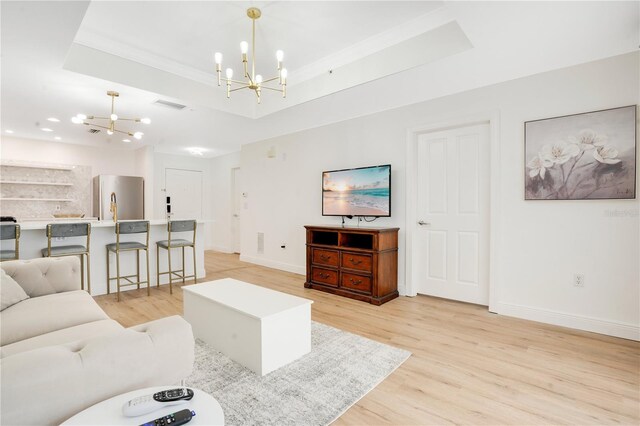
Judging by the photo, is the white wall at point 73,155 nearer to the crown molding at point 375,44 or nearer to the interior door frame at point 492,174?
the crown molding at point 375,44

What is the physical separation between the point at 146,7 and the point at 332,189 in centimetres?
303

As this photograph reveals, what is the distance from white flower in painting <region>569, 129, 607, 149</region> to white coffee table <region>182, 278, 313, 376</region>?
2.91 meters

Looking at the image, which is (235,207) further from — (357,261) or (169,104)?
(357,261)

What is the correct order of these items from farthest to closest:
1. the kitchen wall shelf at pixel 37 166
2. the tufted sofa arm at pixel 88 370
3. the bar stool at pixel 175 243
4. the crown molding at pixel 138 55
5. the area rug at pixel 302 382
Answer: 1. the kitchen wall shelf at pixel 37 166
2. the bar stool at pixel 175 243
3. the crown molding at pixel 138 55
4. the area rug at pixel 302 382
5. the tufted sofa arm at pixel 88 370

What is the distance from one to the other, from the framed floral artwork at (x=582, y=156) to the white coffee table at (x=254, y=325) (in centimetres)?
265

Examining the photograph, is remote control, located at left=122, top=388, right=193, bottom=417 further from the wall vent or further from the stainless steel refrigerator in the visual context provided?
the stainless steel refrigerator

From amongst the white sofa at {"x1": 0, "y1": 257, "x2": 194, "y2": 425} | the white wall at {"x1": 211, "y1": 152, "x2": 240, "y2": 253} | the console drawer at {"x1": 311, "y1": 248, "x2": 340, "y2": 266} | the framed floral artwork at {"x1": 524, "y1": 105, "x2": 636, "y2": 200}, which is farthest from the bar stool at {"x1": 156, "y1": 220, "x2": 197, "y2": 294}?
the framed floral artwork at {"x1": 524, "y1": 105, "x2": 636, "y2": 200}

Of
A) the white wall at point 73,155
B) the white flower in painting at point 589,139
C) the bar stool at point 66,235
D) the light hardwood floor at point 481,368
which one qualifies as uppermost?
the white wall at point 73,155

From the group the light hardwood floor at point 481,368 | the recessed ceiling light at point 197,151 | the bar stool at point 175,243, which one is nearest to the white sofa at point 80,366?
the light hardwood floor at point 481,368

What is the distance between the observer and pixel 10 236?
3.28 metres

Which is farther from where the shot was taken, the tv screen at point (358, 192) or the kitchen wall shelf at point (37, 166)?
the kitchen wall shelf at point (37, 166)

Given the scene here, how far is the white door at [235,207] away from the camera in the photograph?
7836 millimetres

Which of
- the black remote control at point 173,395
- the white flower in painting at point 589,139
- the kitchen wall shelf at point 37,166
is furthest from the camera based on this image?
the kitchen wall shelf at point 37,166

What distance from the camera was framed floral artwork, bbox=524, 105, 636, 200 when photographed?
276cm
